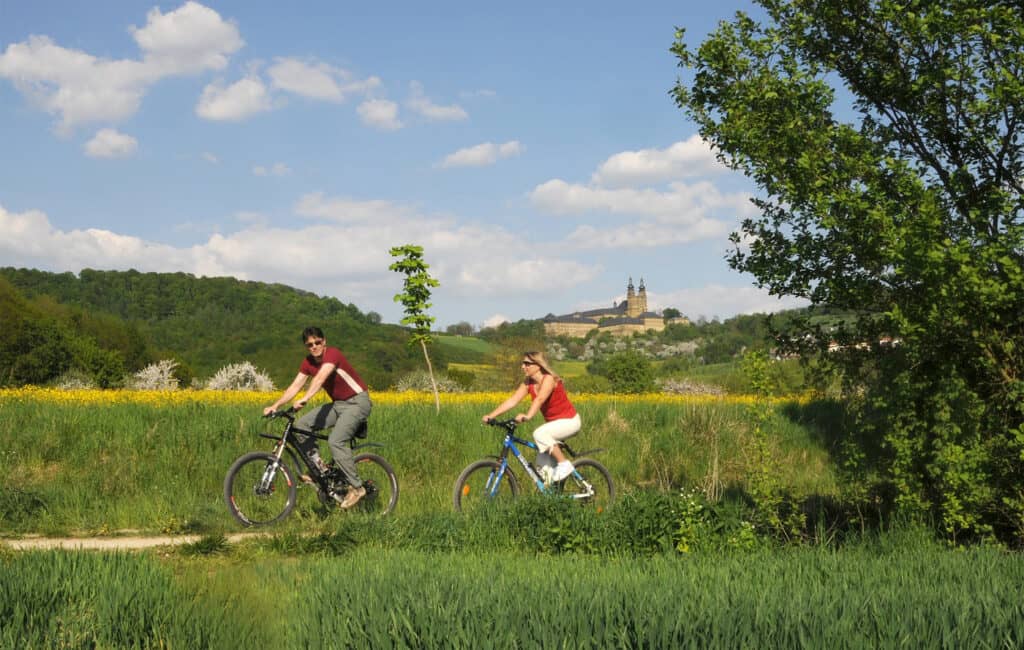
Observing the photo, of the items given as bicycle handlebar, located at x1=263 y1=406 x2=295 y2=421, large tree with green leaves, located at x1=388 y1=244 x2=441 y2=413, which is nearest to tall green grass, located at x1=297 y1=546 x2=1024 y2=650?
bicycle handlebar, located at x1=263 y1=406 x2=295 y2=421

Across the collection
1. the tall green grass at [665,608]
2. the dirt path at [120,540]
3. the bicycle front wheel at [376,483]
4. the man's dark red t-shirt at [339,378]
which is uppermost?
the man's dark red t-shirt at [339,378]

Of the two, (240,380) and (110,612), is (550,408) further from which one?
(240,380)

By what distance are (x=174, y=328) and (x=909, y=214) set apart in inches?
3318

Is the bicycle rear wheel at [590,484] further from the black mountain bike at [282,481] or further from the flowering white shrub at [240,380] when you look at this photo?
the flowering white shrub at [240,380]

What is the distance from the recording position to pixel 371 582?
4.40 meters

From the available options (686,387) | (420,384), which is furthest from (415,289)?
(686,387)

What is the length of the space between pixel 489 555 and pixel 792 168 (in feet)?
12.7

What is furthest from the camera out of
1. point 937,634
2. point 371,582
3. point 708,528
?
point 708,528

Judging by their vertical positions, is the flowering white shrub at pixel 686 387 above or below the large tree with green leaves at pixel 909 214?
below

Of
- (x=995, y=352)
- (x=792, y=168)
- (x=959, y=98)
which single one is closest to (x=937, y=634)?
(x=995, y=352)

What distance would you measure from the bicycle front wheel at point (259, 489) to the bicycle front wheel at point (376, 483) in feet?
2.57

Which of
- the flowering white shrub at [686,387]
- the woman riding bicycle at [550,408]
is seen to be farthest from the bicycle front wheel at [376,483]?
the flowering white shrub at [686,387]

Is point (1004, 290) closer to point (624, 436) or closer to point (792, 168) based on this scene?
point (792, 168)

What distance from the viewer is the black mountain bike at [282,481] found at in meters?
8.93
